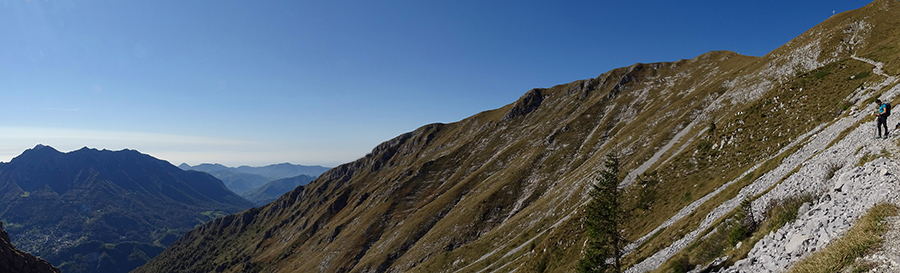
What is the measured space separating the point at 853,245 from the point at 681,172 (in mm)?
43862

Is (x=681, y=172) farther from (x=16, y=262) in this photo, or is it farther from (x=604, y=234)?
(x=16, y=262)

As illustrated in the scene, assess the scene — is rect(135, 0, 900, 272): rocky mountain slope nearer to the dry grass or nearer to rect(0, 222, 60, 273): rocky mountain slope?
the dry grass

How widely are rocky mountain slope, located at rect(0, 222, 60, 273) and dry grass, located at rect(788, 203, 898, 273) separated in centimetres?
12340

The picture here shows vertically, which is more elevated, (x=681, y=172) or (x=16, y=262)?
(x=681, y=172)

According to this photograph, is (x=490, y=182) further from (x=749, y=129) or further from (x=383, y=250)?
(x=749, y=129)

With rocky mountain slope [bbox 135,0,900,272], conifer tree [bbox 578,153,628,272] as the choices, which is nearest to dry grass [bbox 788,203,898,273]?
rocky mountain slope [bbox 135,0,900,272]

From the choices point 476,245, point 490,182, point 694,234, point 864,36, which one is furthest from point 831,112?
point 490,182

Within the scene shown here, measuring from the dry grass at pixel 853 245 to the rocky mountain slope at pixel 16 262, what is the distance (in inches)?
4858

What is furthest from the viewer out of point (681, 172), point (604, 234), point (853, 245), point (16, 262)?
point (16, 262)

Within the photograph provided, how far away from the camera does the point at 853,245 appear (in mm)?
11570

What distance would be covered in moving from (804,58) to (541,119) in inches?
4535

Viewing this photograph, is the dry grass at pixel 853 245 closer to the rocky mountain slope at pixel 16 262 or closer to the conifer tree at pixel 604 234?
the conifer tree at pixel 604 234

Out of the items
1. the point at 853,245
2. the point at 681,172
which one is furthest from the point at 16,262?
the point at 681,172

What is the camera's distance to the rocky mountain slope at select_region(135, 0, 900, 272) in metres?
21.0
